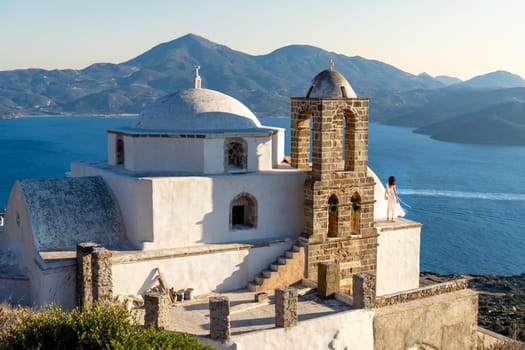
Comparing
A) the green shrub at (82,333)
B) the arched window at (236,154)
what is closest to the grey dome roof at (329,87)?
the arched window at (236,154)

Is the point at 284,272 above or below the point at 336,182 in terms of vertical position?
below

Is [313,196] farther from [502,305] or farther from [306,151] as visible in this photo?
[502,305]

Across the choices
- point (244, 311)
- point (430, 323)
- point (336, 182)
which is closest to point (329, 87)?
point (336, 182)

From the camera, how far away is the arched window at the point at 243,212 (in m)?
15.1

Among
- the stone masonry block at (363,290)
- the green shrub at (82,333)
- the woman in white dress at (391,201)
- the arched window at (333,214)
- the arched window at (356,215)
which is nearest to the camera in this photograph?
the green shrub at (82,333)

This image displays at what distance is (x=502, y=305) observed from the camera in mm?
32031

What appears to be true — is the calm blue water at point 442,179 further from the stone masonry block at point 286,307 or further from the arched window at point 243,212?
the stone masonry block at point 286,307

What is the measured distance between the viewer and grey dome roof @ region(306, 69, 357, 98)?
15.4m

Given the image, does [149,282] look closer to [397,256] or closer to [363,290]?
[363,290]

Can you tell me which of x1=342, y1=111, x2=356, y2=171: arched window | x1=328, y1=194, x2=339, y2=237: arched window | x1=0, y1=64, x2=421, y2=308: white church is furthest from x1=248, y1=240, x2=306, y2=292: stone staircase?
x1=342, y1=111, x2=356, y2=171: arched window

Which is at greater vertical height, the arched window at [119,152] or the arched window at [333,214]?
the arched window at [119,152]

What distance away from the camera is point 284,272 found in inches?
578

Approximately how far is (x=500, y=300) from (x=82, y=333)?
29.0 meters

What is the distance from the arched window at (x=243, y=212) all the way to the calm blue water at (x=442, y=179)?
88.9 feet
